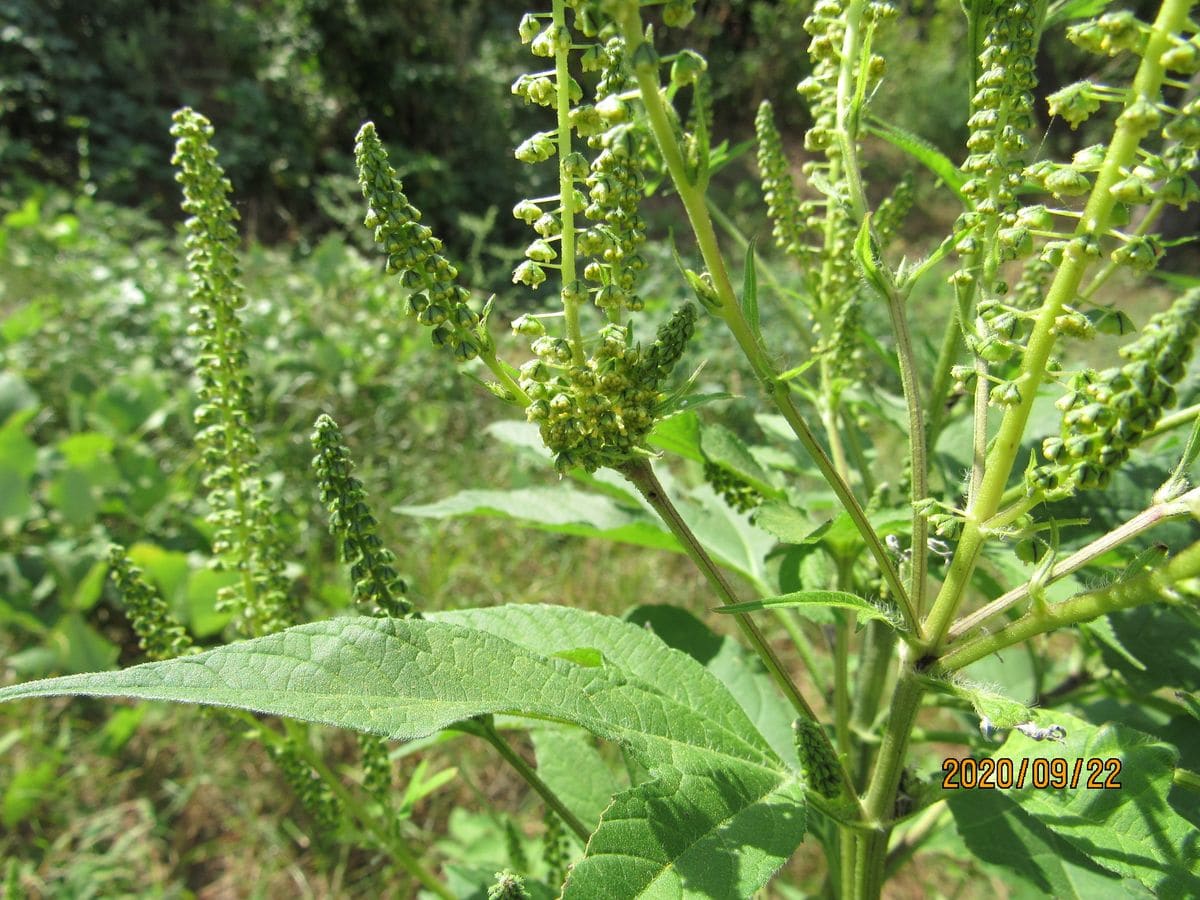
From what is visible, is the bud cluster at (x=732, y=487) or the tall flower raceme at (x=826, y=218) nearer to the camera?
the tall flower raceme at (x=826, y=218)

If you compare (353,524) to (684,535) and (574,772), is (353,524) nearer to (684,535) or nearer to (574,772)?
(684,535)

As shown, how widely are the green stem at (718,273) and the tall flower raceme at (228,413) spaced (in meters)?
0.86

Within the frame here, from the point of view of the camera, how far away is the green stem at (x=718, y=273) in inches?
34.3

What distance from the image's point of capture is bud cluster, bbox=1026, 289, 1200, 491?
0.81m

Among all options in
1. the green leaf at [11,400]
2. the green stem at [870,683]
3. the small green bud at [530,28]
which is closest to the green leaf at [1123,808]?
the green stem at [870,683]

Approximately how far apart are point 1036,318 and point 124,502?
5.03 metres

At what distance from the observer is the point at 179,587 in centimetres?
386

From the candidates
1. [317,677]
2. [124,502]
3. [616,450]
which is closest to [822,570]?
[616,450]

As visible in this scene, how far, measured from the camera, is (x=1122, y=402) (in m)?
0.85

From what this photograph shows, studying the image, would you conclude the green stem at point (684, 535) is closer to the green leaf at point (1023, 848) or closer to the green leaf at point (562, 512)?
the green leaf at point (1023, 848)

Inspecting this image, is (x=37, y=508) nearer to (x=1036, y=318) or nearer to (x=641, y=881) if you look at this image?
(x=641, y=881)

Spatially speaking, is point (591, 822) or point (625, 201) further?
point (591, 822)

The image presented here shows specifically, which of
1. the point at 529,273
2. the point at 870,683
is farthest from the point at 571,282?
the point at 870,683

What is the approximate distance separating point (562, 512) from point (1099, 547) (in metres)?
1.35
